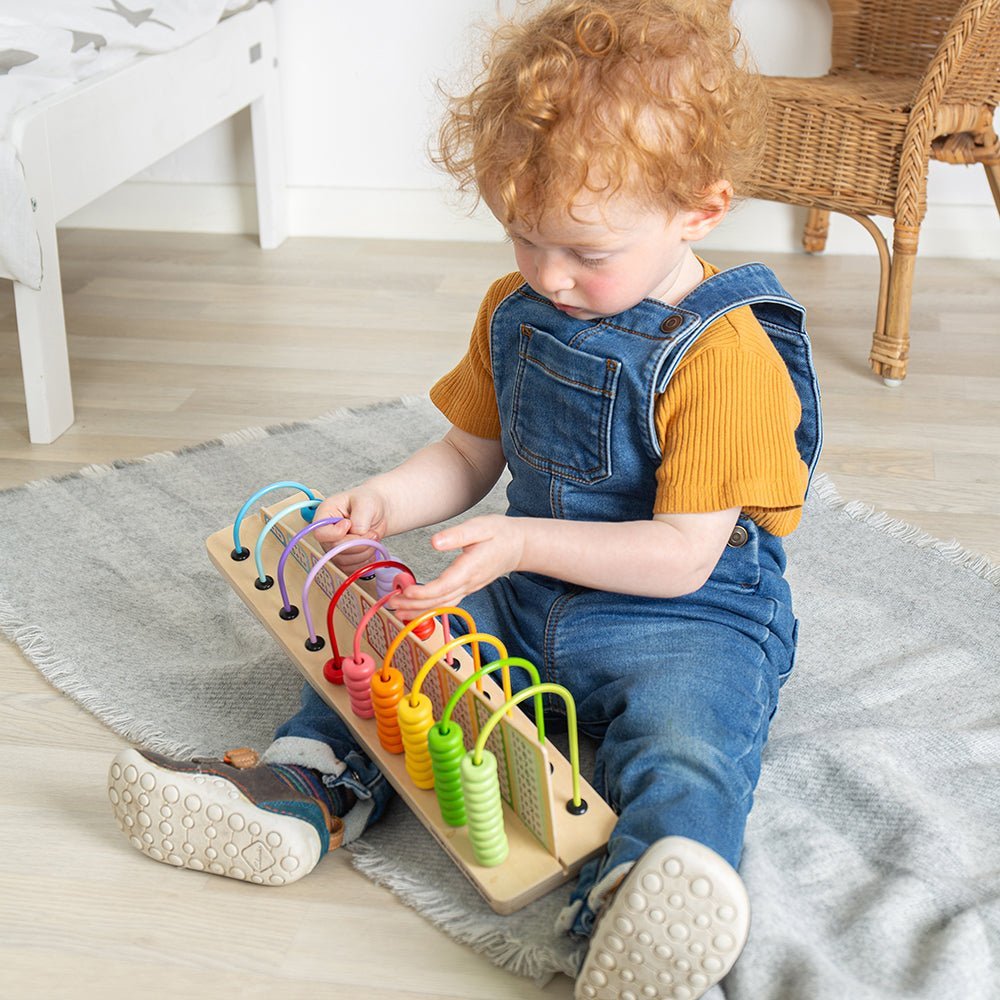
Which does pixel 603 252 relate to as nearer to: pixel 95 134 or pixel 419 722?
pixel 419 722

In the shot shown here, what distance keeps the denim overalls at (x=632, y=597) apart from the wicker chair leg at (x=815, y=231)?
1.33 metres

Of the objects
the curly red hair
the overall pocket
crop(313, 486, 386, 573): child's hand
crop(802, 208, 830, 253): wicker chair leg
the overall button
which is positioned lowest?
crop(802, 208, 830, 253): wicker chair leg

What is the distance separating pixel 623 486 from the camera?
93 centimetres

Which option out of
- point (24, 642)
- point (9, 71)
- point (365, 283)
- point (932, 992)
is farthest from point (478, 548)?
point (365, 283)

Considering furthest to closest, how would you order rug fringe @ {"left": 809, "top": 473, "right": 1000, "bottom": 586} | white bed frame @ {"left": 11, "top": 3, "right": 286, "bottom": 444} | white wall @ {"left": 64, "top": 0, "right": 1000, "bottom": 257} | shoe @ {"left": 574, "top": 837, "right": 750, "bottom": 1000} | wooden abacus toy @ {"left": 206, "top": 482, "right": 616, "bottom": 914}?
white wall @ {"left": 64, "top": 0, "right": 1000, "bottom": 257} < white bed frame @ {"left": 11, "top": 3, "right": 286, "bottom": 444} < rug fringe @ {"left": 809, "top": 473, "right": 1000, "bottom": 586} < wooden abacus toy @ {"left": 206, "top": 482, "right": 616, "bottom": 914} < shoe @ {"left": 574, "top": 837, "right": 750, "bottom": 1000}

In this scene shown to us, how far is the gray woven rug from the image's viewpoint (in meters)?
0.80

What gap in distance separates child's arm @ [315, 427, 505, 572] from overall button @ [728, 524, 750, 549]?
0.24 meters

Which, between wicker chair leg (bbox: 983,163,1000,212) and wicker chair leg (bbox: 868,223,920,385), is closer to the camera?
wicker chair leg (bbox: 868,223,920,385)

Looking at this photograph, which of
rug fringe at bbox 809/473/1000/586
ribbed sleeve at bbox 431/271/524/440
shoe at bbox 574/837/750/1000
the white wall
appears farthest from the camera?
the white wall

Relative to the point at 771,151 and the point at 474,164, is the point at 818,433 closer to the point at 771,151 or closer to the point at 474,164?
the point at 474,164

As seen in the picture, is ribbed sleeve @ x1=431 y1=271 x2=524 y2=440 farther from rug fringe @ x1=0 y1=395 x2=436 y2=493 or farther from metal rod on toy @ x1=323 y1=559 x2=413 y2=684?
rug fringe @ x1=0 y1=395 x2=436 y2=493

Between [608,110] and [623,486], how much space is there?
0.28m

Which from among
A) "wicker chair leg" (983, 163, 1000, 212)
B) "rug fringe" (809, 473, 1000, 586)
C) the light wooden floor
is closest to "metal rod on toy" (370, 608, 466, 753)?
the light wooden floor

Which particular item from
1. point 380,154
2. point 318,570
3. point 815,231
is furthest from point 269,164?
point 318,570
